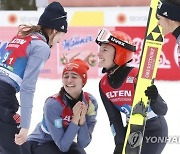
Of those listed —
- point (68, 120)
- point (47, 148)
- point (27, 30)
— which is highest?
point (27, 30)

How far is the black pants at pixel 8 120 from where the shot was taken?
125 inches

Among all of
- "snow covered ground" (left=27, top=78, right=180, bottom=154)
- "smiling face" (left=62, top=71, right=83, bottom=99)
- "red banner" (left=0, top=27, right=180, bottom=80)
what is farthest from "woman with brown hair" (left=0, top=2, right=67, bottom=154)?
"red banner" (left=0, top=27, right=180, bottom=80)

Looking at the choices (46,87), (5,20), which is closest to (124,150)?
(46,87)

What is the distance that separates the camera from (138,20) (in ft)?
27.9

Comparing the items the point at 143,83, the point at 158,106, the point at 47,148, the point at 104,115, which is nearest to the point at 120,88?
the point at 143,83

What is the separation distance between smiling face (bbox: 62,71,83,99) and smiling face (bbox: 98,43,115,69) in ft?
0.70

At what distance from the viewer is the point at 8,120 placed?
10.6ft

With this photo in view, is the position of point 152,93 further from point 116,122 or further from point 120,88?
point 116,122

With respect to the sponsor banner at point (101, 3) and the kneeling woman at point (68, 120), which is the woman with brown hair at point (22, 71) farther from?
the sponsor banner at point (101, 3)

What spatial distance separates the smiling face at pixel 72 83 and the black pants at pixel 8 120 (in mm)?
402

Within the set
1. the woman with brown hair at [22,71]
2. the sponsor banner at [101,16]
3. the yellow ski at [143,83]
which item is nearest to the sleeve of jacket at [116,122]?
the yellow ski at [143,83]

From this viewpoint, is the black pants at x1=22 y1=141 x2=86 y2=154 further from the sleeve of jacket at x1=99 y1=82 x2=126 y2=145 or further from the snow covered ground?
the snow covered ground

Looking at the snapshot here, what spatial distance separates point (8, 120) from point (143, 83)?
90 centimetres

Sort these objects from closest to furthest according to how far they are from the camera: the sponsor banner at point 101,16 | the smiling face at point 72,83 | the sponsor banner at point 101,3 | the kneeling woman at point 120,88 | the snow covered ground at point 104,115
→ the kneeling woman at point 120,88, the smiling face at point 72,83, the snow covered ground at point 104,115, the sponsor banner at point 101,16, the sponsor banner at point 101,3
